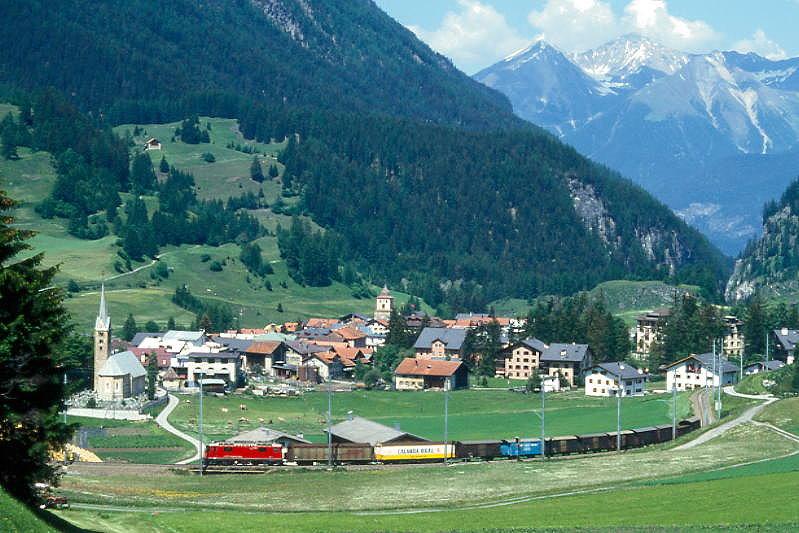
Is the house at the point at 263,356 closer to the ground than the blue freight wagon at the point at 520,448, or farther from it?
farther from it

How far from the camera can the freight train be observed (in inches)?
3553

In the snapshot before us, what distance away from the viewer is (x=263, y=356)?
164m

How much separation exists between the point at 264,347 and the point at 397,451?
74335 millimetres

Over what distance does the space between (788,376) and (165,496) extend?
258 ft

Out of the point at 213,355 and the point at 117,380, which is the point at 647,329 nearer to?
the point at 213,355

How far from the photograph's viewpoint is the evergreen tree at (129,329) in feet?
585

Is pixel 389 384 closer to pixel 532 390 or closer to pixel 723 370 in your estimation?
pixel 532 390

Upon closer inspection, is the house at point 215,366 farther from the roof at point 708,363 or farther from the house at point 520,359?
the roof at point 708,363

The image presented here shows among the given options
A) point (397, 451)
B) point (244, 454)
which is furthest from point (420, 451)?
point (244, 454)

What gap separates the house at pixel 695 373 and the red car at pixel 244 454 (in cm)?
6509

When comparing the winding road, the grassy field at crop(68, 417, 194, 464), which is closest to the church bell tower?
the winding road

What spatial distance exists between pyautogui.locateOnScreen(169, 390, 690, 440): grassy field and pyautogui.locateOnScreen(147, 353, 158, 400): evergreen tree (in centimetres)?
319

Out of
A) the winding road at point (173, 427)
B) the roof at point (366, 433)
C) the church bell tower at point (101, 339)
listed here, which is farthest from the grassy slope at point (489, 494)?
the church bell tower at point (101, 339)

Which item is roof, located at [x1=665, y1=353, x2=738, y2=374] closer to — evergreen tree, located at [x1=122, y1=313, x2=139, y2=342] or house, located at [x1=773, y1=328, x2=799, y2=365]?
house, located at [x1=773, y1=328, x2=799, y2=365]
